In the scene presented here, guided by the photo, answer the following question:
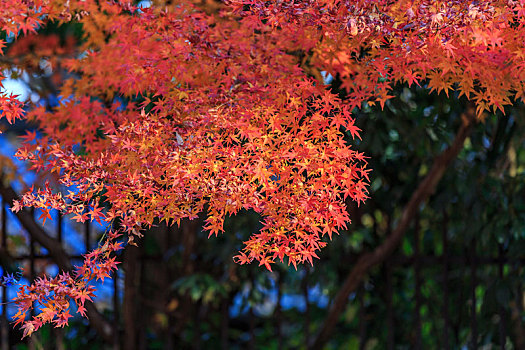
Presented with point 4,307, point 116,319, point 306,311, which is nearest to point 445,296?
point 306,311

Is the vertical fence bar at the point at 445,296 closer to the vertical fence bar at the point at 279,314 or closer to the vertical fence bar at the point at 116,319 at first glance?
the vertical fence bar at the point at 279,314

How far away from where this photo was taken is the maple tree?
2219mm

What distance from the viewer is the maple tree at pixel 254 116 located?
2.22 metres

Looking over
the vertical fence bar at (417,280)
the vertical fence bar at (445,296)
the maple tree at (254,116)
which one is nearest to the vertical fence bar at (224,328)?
the vertical fence bar at (417,280)

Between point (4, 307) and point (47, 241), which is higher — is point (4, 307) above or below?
below

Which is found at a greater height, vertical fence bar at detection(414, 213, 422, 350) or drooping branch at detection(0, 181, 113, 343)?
drooping branch at detection(0, 181, 113, 343)

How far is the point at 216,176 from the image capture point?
2.20 m

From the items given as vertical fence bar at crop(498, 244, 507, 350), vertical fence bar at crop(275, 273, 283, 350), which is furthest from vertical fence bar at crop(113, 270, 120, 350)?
vertical fence bar at crop(498, 244, 507, 350)

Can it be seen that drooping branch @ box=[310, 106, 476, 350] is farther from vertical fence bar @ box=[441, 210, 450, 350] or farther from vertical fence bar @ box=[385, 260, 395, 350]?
vertical fence bar @ box=[441, 210, 450, 350]

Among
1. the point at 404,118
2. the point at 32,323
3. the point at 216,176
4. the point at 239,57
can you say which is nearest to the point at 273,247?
the point at 216,176

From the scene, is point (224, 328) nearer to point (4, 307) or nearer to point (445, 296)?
point (4, 307)

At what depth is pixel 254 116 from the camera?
7.55 ft

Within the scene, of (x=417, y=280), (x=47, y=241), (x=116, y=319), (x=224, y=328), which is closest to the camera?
(x=47, y=241)

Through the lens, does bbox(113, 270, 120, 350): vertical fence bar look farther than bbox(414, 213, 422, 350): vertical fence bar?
No
